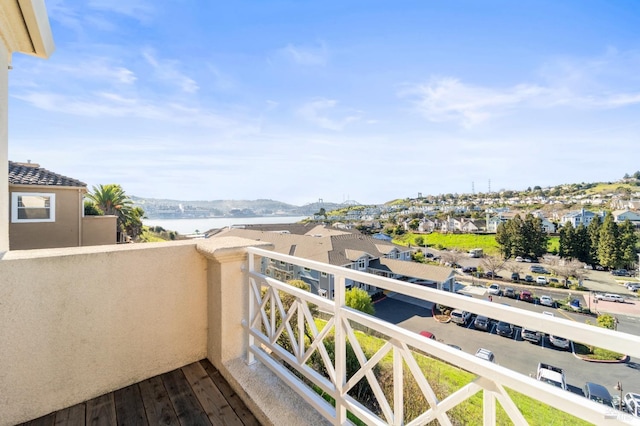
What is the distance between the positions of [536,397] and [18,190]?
1217 cm

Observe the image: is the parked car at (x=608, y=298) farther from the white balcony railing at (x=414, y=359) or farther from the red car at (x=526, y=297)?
the white balcony railing at (x=414, y=359)

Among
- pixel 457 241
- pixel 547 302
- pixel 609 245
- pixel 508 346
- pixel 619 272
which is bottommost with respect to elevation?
pixel 619 272

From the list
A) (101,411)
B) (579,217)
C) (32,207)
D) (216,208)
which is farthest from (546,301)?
(216,208)

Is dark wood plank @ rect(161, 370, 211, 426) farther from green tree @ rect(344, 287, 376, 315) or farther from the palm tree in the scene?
the palm tree

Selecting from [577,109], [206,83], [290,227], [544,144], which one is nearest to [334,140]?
[290,227]

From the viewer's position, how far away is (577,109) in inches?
892

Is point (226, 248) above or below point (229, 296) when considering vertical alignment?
above

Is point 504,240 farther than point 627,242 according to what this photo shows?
Yes

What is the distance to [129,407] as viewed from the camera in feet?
5.94

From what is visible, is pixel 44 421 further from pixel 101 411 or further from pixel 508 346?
pixel 508 346

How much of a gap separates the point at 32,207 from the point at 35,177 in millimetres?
1054

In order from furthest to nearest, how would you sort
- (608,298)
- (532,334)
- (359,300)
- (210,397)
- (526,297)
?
(608,298), (526,297), (210,397), (359,300), (532,334)

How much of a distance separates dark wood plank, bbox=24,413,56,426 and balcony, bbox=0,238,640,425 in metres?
0.03

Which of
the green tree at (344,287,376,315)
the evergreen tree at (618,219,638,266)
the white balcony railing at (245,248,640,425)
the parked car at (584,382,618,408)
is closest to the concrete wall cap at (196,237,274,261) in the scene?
the white balcony railing at (245,248,640,425)
